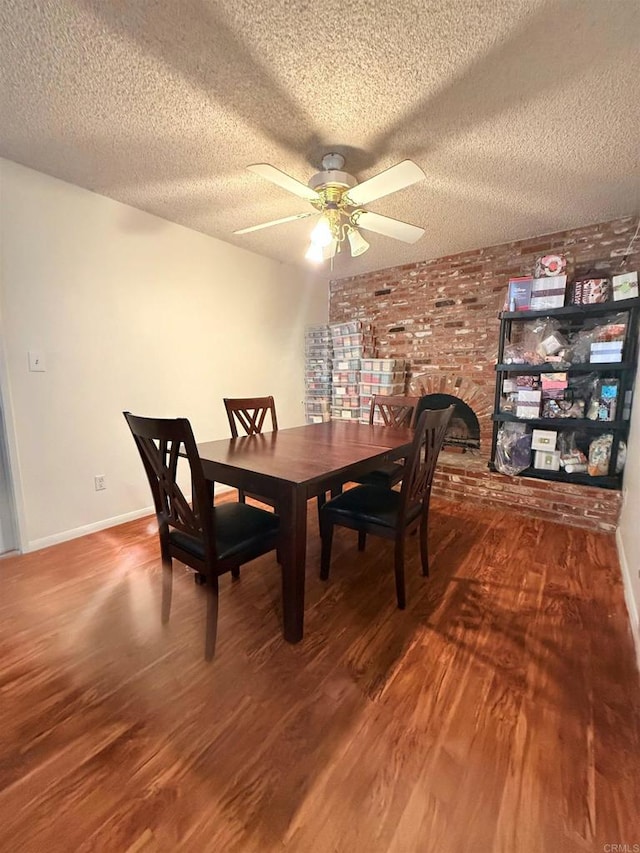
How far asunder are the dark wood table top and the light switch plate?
115 centimetres

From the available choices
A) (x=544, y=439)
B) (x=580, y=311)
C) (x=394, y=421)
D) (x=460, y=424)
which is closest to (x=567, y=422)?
(x=544, y=439)

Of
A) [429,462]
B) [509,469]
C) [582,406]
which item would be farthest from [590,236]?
[429,462]

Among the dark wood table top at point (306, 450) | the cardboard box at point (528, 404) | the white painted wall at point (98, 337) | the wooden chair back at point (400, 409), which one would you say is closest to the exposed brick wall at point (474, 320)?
the cardboard box at point (528, 404)

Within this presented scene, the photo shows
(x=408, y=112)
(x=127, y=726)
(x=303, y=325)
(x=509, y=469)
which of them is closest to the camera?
(x=127, y=726)

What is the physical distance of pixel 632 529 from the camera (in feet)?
6.39

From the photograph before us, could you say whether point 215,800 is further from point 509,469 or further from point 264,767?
point 509,469

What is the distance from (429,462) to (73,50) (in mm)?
2187

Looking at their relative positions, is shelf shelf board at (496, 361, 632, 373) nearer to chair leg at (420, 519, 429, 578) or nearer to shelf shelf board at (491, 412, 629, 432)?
shelf shelf board at (491, 412, 629, 432)

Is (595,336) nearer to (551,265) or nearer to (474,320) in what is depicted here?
(551,265)

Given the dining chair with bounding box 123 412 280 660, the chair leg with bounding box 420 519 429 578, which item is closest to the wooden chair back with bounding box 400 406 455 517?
the chair leg with bounding box 420 519 429 578

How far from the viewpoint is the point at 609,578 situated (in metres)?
1.98

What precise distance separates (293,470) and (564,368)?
238cm

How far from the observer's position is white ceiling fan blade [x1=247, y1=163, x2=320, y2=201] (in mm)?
1482

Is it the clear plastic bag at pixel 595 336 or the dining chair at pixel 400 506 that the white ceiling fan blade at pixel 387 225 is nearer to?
the dining chair at pixel 400 506
